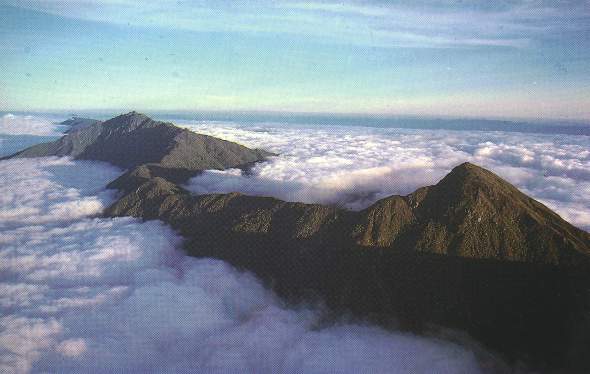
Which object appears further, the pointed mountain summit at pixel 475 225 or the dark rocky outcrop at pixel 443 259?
the pointed mountain summit at pixel 475 225

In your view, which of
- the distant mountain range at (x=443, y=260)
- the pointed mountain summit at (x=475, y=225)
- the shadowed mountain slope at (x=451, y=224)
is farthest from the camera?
the shadowed mountain slope at (x=451, y=224)

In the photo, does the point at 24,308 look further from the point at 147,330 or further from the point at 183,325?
the point at 183,325

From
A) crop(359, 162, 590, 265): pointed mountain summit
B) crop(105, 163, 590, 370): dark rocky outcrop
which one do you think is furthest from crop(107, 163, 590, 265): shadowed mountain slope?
crop(105, 163, 590, 370): dark rocky outcrop

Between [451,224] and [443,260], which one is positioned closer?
[443,260]

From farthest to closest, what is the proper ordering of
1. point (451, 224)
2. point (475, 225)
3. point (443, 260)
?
point (451, 224) < point (475, 225) < point (443, 260)

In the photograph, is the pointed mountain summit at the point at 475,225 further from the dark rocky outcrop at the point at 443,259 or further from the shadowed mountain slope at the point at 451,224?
the dark rocky outcrop at the point at 443,259

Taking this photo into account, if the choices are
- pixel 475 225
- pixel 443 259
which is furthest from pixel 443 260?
pixel 475 225

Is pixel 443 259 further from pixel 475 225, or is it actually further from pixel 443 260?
pixel 475 225

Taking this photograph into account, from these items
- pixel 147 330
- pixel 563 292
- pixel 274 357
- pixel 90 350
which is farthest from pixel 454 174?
pixel 90 350

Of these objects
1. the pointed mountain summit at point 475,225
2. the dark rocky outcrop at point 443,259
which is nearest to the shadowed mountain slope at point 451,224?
the pointed mountain summit at point 475,225
